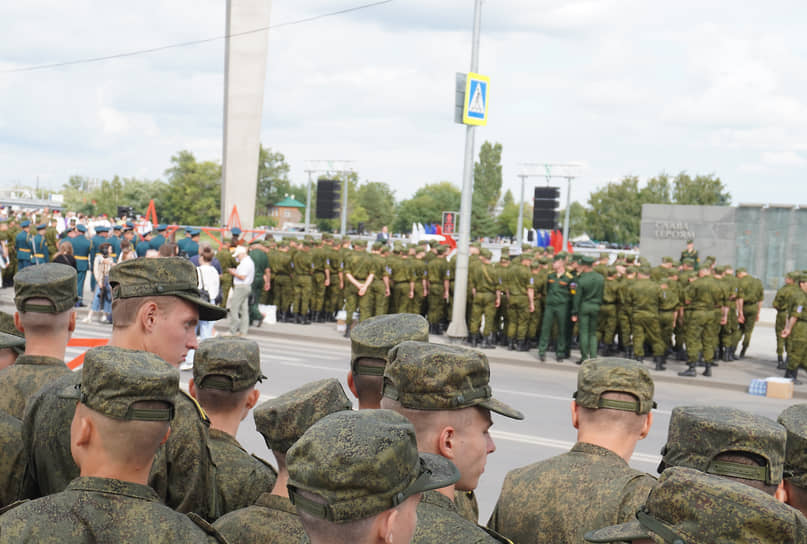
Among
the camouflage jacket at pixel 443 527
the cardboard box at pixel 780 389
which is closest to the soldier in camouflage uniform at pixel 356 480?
the camouflage jacket at pixel 443 527

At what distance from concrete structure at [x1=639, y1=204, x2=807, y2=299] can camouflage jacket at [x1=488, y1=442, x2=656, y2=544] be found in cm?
2852

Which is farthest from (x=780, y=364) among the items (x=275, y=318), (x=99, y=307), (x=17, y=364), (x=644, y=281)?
(x=17, y=364)

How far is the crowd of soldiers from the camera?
2.06 meters

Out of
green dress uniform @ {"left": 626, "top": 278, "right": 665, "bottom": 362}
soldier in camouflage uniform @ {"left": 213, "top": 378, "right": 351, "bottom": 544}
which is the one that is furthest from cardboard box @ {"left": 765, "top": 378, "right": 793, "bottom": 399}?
soldier in camouflage uniform @ {"left": 213, "top": 378, "right": 351, "bottom": 544}

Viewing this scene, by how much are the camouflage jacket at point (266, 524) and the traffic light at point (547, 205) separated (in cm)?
2550

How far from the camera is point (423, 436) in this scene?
9.75 feet

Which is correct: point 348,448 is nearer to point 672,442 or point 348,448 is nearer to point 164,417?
point 164,417

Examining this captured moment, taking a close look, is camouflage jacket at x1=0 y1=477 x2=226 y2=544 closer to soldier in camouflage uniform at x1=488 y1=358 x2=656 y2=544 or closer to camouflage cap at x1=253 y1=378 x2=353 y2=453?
camouflage cap at x1=253 y1=378 x2=353 y2=453

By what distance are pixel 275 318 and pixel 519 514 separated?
1623 centimetres

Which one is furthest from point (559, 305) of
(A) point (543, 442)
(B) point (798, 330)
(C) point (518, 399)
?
(A) point (543, 442)

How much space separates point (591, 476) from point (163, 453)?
1784 mm

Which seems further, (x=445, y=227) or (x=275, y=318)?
(x=445, y=227)

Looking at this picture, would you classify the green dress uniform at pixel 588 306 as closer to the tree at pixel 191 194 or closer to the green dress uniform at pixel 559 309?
the green dress uniform at pixel 559 309

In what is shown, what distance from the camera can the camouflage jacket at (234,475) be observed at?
12.3ft
